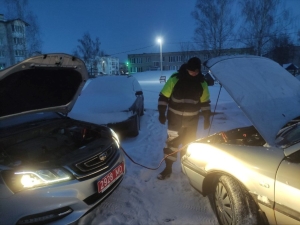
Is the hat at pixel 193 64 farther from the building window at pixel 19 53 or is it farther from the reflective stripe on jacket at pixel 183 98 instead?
the building window at pixel 19 53

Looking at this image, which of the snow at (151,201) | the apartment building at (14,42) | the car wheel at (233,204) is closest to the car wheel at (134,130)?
the snow at (151,201)

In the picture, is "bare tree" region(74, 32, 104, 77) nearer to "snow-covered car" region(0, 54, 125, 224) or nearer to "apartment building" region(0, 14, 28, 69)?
"apartment building" region(0, 14, 28, 69)

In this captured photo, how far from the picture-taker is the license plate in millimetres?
2107

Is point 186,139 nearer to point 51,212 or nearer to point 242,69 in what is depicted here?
point 242,69

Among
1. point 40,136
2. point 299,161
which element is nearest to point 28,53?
point 40,136

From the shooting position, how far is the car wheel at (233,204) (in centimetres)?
175

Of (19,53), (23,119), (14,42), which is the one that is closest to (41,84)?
(23,119)

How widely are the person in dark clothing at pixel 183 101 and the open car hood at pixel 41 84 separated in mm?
1205

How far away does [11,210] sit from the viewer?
1623mm

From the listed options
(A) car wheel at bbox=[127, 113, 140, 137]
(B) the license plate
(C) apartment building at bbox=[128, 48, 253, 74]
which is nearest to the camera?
(B) the license plate

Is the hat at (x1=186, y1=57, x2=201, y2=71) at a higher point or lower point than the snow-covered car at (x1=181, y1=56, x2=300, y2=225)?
higher

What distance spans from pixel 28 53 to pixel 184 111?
20.3 metres

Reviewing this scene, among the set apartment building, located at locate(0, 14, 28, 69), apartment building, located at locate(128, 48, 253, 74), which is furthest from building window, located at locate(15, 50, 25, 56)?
apartment building, located at locate(128, 48, 253, 74)

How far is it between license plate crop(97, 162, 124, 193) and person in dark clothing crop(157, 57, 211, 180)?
913mm
